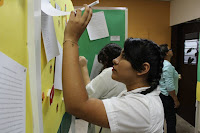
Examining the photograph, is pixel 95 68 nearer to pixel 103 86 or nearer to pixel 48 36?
pixel 103 86

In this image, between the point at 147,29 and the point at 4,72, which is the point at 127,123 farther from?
the point at 147,29

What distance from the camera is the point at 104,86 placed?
1344 mm

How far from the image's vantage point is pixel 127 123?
0.73 m

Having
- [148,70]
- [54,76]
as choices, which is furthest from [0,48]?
[148,70]

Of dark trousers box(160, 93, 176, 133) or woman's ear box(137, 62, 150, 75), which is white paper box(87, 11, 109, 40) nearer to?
woman's ear box(137, 62, 150, 75)

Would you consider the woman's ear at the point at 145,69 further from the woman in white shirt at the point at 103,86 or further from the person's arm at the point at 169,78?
the person's arm at the point at 169,78

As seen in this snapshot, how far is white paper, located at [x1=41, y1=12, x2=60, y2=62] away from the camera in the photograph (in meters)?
0.66

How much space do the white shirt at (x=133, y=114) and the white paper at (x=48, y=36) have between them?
306 mm

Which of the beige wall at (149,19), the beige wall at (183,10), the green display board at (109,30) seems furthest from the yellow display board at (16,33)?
the beige wall at (149,19)

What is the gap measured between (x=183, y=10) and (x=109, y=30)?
93.8 inches

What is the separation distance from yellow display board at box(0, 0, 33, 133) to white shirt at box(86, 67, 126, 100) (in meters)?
0.85

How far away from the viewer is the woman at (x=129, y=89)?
67cm

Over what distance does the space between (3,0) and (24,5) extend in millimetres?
104

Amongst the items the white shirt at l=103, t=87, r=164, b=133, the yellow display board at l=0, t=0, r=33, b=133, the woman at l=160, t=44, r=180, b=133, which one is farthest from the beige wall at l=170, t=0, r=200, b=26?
the yellow display board at l=0, t=0, r=33, b=133
